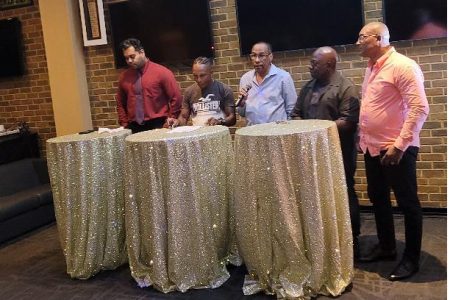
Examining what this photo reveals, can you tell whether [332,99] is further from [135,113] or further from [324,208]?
[135,113]

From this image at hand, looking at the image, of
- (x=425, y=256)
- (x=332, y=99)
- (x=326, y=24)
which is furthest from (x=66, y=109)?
(x=425, y=256)

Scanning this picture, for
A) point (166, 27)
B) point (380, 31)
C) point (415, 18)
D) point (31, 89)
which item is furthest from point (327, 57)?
point (31, 89)

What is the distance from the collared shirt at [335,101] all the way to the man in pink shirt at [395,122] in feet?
0.48

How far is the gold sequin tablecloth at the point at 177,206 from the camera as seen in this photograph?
298 centimetres

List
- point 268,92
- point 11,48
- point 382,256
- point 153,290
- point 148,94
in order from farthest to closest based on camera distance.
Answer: point 11,48 < point 148,94 < point 268,92 < point 382,256 < point 153,290

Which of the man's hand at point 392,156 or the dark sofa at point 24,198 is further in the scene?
the dark sofa at point 24,198

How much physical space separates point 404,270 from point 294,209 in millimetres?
788

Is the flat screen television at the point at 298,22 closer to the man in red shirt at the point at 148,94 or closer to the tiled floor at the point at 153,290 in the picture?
Answer: the man in red shirt at the point at 148,94

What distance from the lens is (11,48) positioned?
18.7ft

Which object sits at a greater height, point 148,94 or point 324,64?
point 324,64

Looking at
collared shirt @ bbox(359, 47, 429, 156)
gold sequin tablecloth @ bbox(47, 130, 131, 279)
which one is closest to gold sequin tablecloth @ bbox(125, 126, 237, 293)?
gold sequin tablecloth @ bbox(47, 130, 131, 279)

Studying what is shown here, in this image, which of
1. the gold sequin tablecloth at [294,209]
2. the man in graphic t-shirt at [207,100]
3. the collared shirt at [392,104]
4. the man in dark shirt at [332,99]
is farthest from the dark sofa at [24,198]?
the collared shirt at [392,104]

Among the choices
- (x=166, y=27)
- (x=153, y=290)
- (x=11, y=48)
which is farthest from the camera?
(x=11, y=48)

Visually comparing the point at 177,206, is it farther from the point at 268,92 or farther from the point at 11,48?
the point at 11,48
